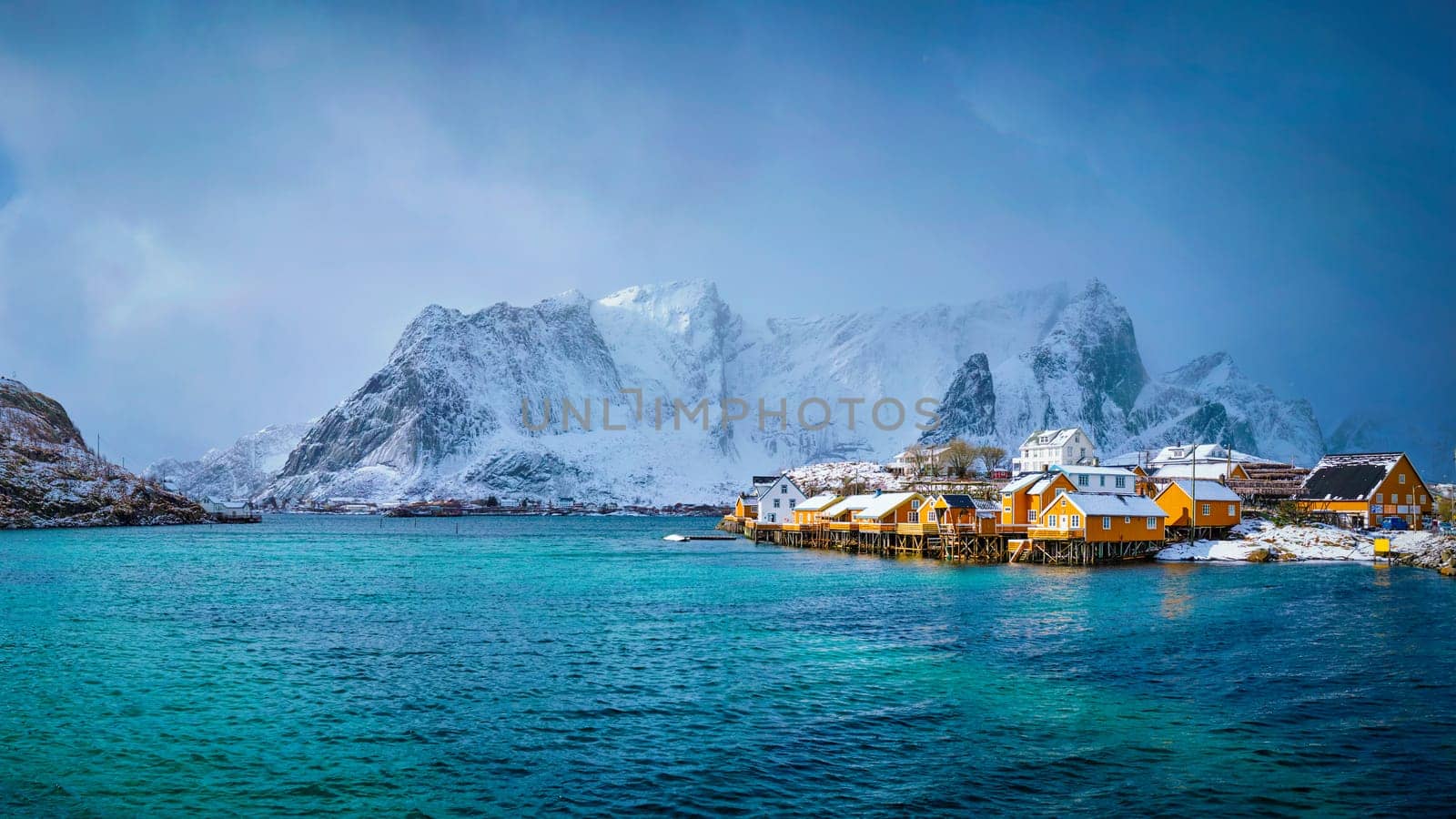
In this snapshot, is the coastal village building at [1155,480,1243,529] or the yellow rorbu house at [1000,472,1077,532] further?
the coastal village building at [1155,480,1243,529]

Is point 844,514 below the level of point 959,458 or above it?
below

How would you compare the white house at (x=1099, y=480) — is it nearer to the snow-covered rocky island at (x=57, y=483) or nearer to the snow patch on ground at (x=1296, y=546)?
the snow patch on ground at (x=1296, y=546)

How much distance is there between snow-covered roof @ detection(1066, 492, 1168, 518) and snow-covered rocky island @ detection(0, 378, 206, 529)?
136 meters

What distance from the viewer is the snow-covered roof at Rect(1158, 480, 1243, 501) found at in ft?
246

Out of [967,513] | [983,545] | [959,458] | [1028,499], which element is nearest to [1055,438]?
[959,458]

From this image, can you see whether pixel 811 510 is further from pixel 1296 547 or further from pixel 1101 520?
pixel 1296 547

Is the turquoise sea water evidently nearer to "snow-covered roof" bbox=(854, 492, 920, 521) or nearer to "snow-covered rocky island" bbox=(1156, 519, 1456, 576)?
"snow-covered rocky island" bbox=(1156, 519, 1456, 576)

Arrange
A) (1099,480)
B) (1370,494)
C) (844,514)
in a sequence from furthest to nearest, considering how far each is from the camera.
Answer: (844,514) → (1370,494) → (1099,480)

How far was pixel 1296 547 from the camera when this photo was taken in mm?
70375

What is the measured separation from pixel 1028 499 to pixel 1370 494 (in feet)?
106

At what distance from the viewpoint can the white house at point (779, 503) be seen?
4582 inches

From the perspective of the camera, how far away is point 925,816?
15938 millimetres

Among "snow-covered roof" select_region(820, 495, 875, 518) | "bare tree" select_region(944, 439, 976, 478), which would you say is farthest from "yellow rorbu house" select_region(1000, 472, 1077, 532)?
"bare tree" select_region(944, 439, 976, 478)

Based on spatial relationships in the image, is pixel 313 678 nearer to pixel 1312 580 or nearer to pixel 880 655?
pixel 880 655
